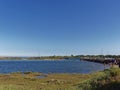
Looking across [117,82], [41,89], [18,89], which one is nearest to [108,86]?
[117,82]

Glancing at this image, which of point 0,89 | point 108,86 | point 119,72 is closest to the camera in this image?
point 108,86

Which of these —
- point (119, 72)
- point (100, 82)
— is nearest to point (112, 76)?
point (119, 72)

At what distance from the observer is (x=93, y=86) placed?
2798cm

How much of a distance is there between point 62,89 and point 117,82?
20.6ft

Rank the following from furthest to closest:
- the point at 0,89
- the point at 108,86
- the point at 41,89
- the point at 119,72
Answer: the point at 119,72
the point at 41,89
the point at 0,89
the point at 108,86

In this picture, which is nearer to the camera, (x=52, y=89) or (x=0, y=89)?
(x=0, y=89)

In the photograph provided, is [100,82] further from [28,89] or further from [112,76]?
[28,89]

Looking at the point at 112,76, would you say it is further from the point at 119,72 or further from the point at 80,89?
the point at 80,89

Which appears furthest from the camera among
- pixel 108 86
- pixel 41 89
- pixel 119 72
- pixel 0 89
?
pixel 119 72

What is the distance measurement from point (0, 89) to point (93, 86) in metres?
9.64

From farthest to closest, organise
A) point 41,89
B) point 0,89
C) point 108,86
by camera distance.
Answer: point 41,89 < point 0,89 < point 108,86

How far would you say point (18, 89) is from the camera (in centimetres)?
2964

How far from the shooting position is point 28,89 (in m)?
30.1

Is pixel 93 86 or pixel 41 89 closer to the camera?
pixel 93 86
